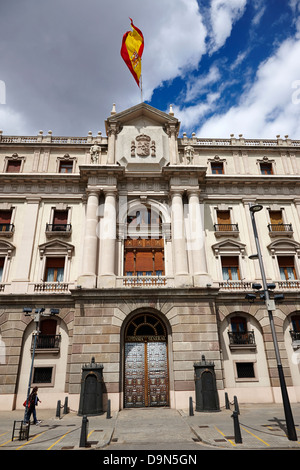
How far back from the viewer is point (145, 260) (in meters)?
22.9

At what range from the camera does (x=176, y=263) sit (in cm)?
2188

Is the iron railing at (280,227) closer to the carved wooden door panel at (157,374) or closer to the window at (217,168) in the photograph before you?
the window at (217,168)

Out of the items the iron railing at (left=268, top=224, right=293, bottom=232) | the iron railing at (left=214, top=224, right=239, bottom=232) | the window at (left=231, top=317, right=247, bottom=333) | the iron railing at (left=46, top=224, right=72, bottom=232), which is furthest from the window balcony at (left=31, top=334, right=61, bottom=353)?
the iron railing at (left=268, top=224, right=293, bottom=232)

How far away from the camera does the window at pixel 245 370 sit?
800 inches

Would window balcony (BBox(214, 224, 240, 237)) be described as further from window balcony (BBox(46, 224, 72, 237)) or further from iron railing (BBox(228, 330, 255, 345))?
window balcony (BBox(46, 224, 72, 237))

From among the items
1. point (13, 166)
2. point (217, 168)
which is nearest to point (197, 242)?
point (217, 168)

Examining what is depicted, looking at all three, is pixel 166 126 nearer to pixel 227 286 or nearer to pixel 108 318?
pixel 227 286

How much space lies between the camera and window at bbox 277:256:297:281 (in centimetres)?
2342

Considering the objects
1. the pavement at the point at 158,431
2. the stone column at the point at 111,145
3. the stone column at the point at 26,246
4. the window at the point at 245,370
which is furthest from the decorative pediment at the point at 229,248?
the stone column at the point at 26,246

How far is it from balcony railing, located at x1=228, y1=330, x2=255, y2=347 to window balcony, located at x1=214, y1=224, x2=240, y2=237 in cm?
769

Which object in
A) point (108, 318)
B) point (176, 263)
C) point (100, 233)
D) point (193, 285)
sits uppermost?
point (100, 233)

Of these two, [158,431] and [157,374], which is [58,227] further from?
[158,431]
